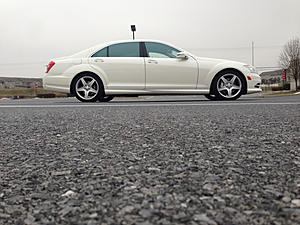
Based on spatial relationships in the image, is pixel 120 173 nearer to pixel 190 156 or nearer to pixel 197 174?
pixel 197 174

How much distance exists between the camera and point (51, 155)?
164 centimetres

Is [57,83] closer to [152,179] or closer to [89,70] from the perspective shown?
[89,70]

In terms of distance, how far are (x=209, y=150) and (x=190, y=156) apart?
17 centimetres

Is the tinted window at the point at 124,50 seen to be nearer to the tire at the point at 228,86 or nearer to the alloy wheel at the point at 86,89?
the alloy wheel at the point at 86,89

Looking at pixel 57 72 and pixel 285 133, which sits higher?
pixel 57 72

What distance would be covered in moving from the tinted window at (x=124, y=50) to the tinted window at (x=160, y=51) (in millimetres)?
272

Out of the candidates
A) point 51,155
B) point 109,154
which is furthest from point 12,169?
point 109,154

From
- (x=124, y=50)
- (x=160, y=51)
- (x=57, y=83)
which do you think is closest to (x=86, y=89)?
(x=57, y=83)

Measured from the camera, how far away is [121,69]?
688cm

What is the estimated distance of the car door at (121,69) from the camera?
22.5 ft

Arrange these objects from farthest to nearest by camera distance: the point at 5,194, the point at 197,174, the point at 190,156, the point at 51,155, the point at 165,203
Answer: the point at 51,155 → the point at 190,156 → the point at 197,174 → the point at 5,194 → the point at 165,203

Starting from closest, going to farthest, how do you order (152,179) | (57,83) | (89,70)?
1. (152,179)
2. (89,70)
3. (57,83)

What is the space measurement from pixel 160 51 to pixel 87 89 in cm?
194

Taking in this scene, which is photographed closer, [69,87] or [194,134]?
[194,134]
